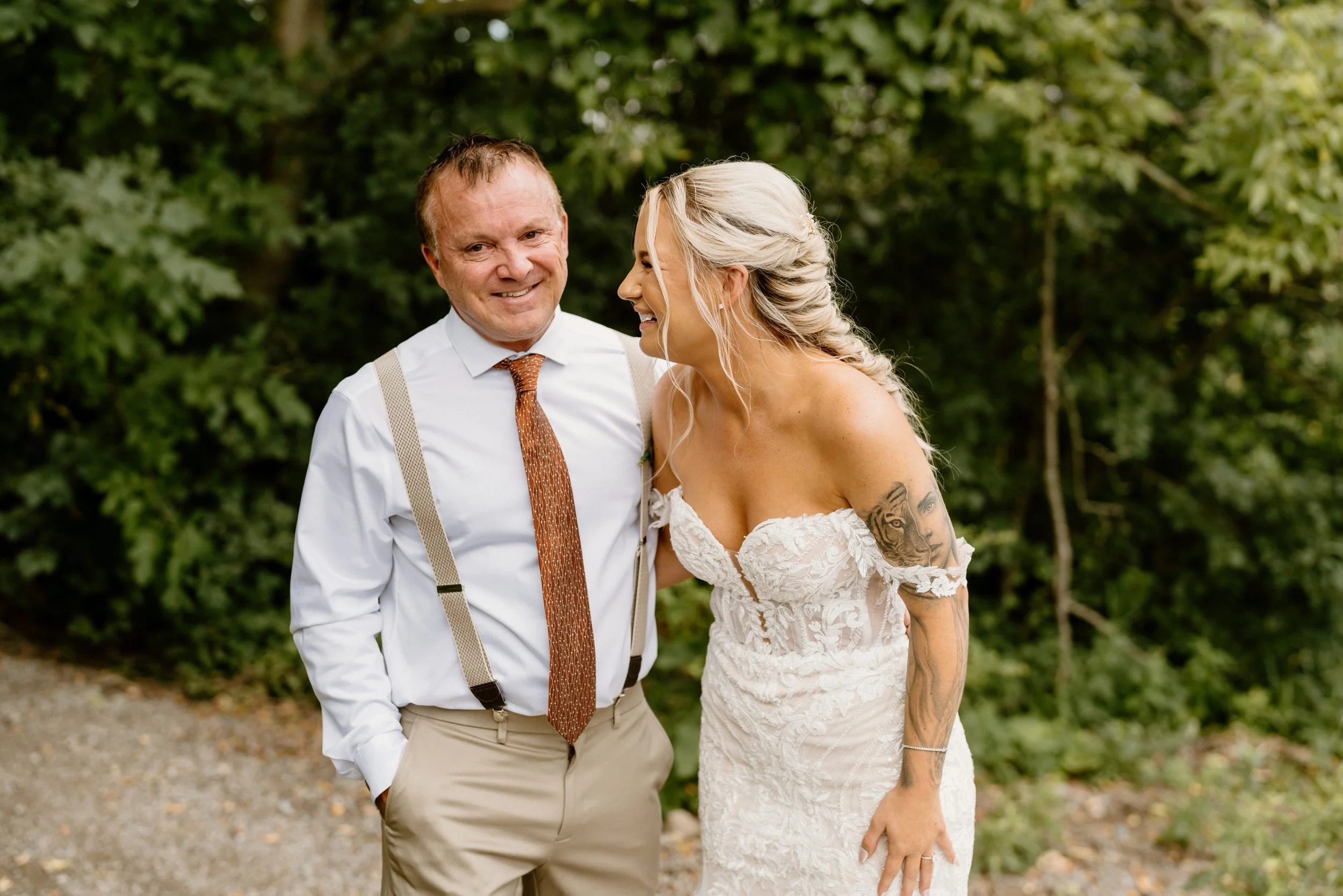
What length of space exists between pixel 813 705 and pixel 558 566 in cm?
56

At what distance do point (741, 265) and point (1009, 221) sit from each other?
4480 mm

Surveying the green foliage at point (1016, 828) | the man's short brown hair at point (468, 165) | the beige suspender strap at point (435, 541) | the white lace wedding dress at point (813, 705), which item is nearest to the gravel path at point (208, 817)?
the green foliage at point (1016, 828)

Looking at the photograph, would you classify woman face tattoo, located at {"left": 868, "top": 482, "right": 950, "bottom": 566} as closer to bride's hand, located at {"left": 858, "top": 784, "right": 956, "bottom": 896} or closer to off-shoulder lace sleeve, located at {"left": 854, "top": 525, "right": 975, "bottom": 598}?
off-shoulder lace sleeve, located at {"left": 854, "top": 525, "right": 975, "bottom": 598}

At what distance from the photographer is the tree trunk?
5.54 metres

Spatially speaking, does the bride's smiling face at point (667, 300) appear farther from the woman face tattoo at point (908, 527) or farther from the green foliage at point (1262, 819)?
the green foliage at point (1262, 819)

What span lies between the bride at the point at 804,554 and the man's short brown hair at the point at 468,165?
306mm

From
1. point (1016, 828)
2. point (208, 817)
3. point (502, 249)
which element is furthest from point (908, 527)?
point (208, 817)

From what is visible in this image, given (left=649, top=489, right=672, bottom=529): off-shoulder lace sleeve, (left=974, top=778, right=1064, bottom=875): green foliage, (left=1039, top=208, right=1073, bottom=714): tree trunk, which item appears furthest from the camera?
(left=1039, top=208, right=1073, bottom=714): tree trunk

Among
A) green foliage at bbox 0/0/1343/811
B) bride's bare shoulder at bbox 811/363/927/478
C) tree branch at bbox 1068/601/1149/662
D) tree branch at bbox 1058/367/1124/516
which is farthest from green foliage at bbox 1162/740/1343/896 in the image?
bride's bare shoulder at bbox 811/363/927/478

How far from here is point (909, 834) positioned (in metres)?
2.01

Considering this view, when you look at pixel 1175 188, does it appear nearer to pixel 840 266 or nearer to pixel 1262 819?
pixel 840 266

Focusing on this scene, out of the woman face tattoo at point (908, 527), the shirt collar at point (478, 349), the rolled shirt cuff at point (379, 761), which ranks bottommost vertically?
the rolled shirt cuff at point (379, 761)

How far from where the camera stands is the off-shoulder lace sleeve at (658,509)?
227 centimetres

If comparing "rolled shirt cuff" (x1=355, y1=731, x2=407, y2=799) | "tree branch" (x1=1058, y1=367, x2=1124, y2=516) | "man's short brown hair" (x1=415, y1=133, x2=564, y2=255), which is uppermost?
"man's short brown hair" (x1=415, y1=133, x2=564, y2=255)
